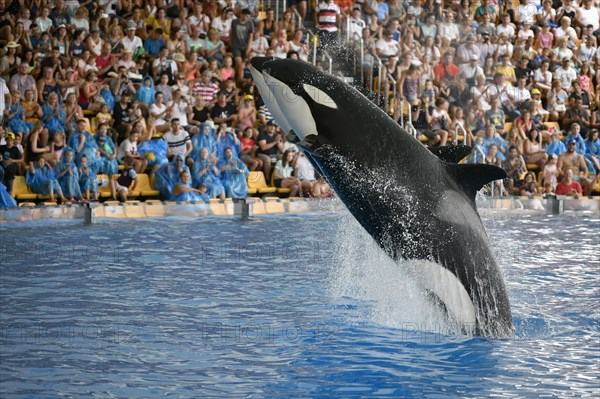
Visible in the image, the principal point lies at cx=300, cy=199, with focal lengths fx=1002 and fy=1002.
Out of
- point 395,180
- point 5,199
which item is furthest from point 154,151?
point 395,180

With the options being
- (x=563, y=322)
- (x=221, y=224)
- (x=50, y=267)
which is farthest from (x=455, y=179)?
(x=221, y=224)

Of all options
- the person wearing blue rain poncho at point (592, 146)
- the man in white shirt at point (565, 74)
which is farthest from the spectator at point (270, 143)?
the man in white shirt at point (565, 74)

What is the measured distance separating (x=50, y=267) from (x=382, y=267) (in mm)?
3541

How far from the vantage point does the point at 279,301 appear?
28.6ft

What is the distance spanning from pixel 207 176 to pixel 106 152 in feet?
5.49

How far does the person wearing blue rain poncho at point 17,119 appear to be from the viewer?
15.0 m

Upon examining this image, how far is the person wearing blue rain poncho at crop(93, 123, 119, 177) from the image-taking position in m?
15.0

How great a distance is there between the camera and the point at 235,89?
1717 cm

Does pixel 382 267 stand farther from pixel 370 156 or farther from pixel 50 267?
pixel 50 267

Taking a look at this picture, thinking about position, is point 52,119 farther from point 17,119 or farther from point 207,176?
point 207,176

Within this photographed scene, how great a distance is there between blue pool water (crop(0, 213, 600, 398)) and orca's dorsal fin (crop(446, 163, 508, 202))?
2.30 feet

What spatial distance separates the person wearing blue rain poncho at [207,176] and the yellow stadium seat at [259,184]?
62 centimetres

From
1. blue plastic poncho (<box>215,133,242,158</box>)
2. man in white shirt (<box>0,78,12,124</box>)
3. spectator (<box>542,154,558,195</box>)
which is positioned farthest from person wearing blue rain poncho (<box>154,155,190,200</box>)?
spectator (<box>542,154,558,195</box>)

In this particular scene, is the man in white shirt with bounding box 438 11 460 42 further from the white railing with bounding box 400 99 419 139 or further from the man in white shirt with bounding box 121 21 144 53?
the man in white shirt with bounding box 121 21 144 53
